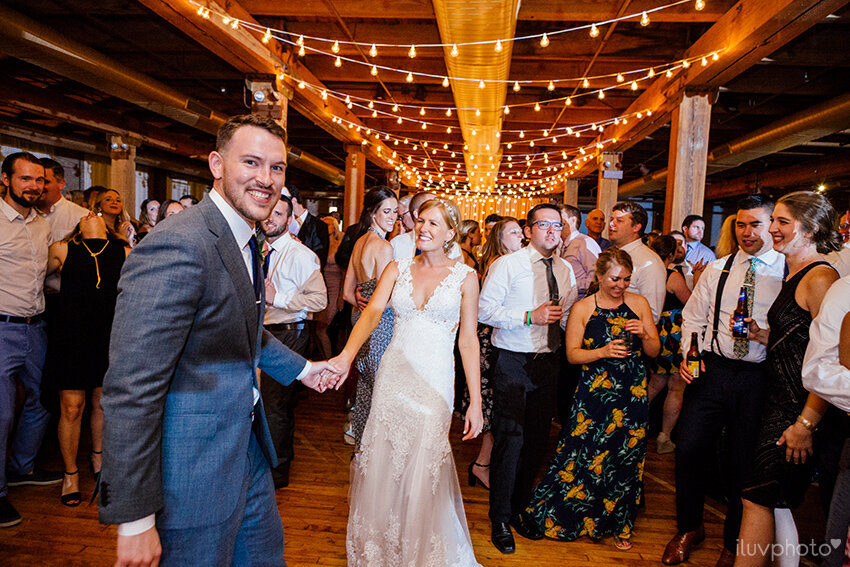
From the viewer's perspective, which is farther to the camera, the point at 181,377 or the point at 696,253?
the point at 696,253

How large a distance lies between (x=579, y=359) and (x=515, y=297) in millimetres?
468

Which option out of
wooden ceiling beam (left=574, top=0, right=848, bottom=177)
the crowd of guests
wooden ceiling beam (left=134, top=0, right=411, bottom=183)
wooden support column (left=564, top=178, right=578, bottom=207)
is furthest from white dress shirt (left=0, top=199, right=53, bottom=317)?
wooden support column (left=564, top=178, right=578, bottom=207)

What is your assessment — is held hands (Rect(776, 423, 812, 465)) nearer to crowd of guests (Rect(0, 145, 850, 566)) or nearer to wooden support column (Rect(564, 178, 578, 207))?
crowd of guests (Rect(0, 145, 850, 566))

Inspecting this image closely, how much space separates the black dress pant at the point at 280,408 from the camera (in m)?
3.08

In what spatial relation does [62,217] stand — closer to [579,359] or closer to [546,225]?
[546,225]

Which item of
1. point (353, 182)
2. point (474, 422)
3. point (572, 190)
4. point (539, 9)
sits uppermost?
point (539, 9)

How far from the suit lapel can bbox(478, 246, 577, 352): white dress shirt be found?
173 centimetres

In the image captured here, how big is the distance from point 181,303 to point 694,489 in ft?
8.49

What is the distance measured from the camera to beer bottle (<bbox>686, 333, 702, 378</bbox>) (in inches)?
105

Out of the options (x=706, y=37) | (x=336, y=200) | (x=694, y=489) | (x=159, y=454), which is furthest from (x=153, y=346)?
(x=336, y=200)

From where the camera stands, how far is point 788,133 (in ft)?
23.1

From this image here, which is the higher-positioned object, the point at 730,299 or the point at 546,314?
the point at 730,299

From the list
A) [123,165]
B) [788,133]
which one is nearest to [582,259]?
[788,133]

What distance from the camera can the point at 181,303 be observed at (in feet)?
3.80
